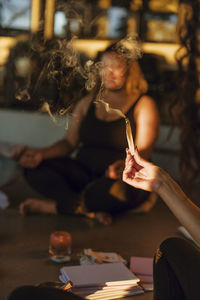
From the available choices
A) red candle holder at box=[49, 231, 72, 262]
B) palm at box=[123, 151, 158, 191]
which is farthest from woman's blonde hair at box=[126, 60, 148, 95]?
palm at box=[123, 151, 158, 191]

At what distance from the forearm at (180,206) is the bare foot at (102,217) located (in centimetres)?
162

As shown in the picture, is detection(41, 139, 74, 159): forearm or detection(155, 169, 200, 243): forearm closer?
detection(155, 169, 200, 243): forearm

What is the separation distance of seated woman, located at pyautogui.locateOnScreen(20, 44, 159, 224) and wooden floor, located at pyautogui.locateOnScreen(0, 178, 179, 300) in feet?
0.41

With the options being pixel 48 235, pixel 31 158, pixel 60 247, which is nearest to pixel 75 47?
pixel 31 158

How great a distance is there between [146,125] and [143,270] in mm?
1046

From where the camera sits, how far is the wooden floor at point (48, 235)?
220cm

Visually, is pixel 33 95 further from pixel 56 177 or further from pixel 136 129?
pixel 136 129

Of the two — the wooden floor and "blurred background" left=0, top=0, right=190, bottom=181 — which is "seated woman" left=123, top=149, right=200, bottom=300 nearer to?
the wooden floor

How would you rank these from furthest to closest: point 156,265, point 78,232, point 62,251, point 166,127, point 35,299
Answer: point 166,127, point 78,232, point 62,251, point 156,265, point 35,299

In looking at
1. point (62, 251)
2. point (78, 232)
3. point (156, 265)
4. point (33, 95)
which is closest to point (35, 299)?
point (156, 265)

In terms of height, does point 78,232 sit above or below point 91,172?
below

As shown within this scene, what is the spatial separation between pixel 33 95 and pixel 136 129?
8.07ft

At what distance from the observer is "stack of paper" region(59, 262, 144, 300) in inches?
74.9

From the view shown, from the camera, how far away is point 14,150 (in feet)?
10.5
